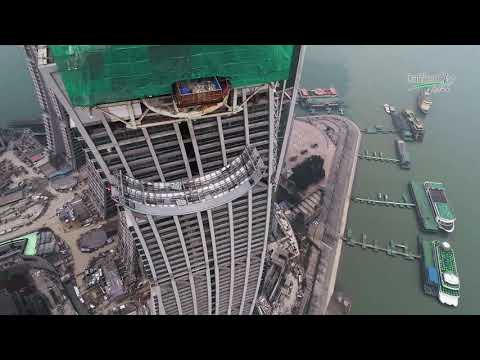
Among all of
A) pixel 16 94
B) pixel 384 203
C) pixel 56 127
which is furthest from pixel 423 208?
pixel 16 94

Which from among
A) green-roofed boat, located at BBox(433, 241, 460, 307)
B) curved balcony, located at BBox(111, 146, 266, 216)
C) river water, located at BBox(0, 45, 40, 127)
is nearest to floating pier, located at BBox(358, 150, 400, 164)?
green-roofed boat, located at BBox(433, 241, 460, 307)

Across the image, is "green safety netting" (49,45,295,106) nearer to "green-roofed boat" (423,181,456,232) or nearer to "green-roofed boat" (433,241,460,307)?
"green-roofed boat" (433,241,460,307)

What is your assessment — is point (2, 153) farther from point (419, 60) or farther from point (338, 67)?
point (419, 60)

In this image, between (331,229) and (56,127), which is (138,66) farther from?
(331,229)

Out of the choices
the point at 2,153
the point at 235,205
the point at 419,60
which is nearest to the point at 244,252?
the point at 235,205

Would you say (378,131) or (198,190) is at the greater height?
(198,190)

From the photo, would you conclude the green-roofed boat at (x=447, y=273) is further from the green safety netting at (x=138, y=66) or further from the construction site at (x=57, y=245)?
the green safety netting at (x=138, y=66)
